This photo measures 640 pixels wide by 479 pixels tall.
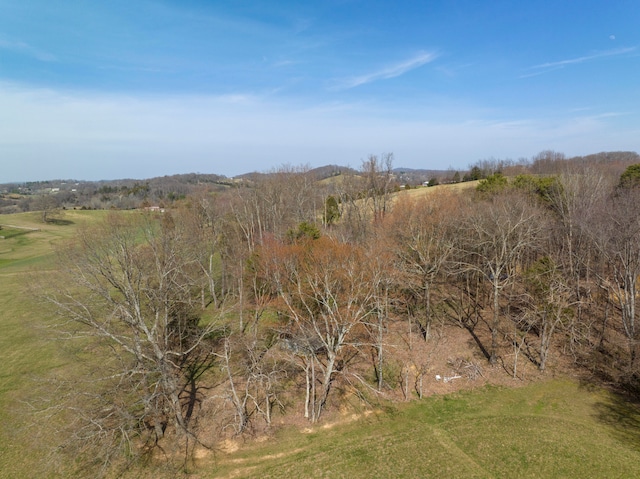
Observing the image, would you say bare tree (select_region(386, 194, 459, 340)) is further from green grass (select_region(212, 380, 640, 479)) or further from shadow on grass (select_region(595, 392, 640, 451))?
shadow on grass (select_region(595, 392, 640, 451))

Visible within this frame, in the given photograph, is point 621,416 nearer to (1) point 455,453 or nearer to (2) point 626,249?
(1) point 455,453

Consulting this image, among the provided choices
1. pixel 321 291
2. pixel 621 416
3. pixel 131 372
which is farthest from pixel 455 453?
pixel 131 372

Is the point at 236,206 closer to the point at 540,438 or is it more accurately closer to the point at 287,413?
the point at 287,413

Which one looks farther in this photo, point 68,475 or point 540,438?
point 540,438

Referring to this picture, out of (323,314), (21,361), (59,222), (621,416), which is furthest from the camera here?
(59,222)

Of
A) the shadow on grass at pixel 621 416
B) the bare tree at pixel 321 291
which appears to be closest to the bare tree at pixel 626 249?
the shadow on grass at pixel 621 416

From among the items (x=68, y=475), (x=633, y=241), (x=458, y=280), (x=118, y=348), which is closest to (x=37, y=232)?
(x=118, y=348)

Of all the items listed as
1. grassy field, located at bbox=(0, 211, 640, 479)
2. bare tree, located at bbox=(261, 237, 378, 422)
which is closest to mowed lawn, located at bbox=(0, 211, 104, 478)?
grassy field, located at bbox=(0, 211, 640, 479)
